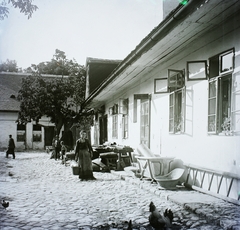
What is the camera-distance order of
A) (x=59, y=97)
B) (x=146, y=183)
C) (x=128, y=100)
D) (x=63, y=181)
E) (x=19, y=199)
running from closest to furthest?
(x=19, y=199)
(x=146, y=183)
(x=63, y=181)
(x=128, y=100)
(x=59, y=97)

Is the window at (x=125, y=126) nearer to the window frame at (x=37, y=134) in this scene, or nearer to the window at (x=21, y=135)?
the window at (x=21, y=135)

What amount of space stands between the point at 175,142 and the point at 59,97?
7.99m

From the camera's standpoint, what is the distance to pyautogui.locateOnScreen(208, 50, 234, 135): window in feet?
18.5

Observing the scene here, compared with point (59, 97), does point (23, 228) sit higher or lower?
lower

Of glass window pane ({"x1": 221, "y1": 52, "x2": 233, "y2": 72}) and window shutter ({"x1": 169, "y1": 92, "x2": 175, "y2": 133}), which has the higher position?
glass window pane ({"x1": 221, "y1": 52, "x2": 233, "y2": 72})

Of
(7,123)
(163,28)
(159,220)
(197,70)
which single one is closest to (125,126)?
(7,123)

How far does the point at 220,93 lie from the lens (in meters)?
5.87

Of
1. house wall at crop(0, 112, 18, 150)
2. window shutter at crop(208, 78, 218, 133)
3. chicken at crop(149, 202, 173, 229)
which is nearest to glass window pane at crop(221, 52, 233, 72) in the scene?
window shutter at crop(208, 78, 218, 133)

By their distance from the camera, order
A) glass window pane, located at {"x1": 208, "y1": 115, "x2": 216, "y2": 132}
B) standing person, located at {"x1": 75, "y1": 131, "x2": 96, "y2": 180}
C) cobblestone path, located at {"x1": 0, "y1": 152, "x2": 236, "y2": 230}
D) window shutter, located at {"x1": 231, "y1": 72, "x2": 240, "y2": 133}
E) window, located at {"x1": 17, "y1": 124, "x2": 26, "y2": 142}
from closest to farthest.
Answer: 1. cobblestone path, located at {"x1": 0, "y1": 152, "x2": 236, "y2": 230}
2. window shutter, located at {"x1": 231, "y1": 72, "x2": 240, "y2": 133}
3. glass window pane, located at {"x1": 208, "y1": 115, "x2": 216, "y2": 132}
4. standing person, located at {"x1": 75, "y1": 131, "x2": 96, "y2": 180}
5. window, located at {"x1": 17, "y1": 124, "x2": 26, "y2": 142}

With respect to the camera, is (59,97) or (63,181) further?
(59,97)

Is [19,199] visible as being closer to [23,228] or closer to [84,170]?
[23,228]

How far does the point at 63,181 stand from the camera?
29.8 ft

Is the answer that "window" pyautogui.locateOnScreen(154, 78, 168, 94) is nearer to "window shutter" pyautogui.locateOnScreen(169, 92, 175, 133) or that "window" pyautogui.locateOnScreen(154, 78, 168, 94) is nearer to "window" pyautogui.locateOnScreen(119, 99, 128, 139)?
"window shutter" pyautogui.locateOnScreen(169, 92, 175, 133)

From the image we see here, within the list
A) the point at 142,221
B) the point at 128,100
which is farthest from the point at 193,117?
the point at 128,100
